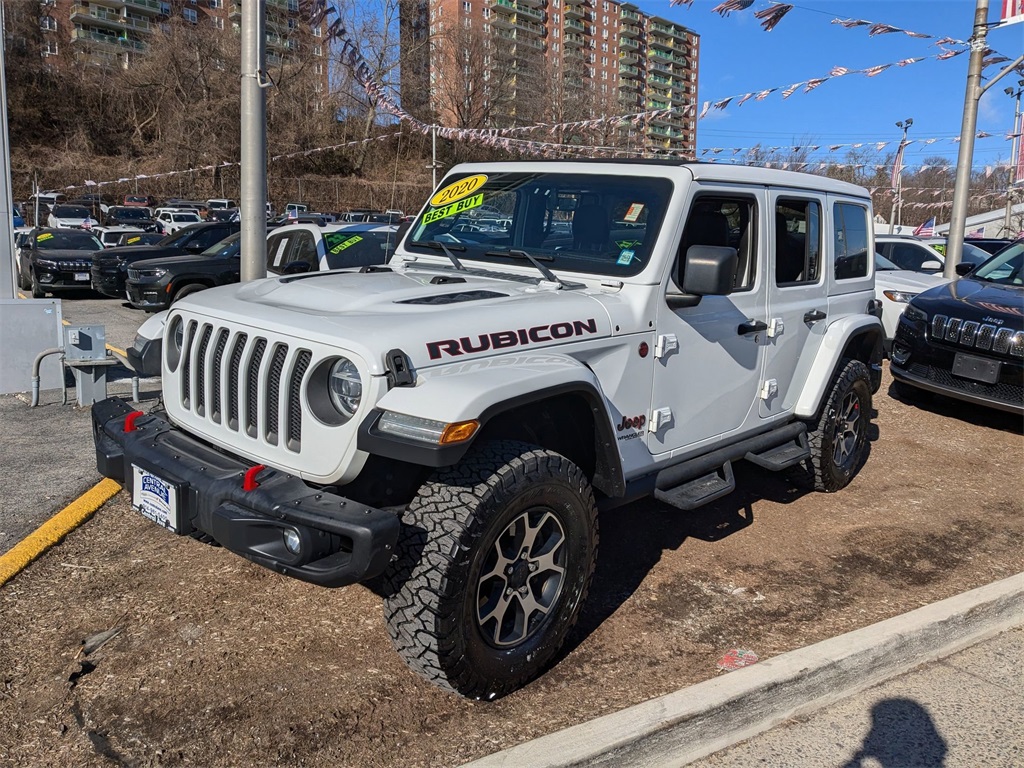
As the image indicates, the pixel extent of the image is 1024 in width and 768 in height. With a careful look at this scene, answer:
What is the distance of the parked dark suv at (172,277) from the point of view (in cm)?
1225

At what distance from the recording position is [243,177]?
8.60 meters

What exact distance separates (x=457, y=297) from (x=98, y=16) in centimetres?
7585

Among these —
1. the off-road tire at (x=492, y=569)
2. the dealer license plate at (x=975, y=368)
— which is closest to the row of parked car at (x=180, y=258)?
the dealer license plate at (x=975, y=368)

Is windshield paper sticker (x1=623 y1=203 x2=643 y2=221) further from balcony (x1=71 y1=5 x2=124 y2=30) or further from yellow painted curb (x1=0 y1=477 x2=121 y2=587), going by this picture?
balcony (x1=71 y1=5 x2=124 y2=30)

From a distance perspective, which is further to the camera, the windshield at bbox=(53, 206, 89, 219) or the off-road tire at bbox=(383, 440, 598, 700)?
the windshield at bbox=(53, 206, 89, 219)

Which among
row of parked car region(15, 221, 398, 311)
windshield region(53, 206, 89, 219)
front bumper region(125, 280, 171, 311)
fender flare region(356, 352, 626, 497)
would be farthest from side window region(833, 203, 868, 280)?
windshield region(53, 206, 89, 219)

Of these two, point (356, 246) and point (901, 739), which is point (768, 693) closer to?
point (901, 739)

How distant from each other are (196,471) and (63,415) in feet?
14.1

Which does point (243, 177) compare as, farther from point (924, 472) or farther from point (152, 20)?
point (152, 20)

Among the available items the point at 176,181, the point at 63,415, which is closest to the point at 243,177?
the point at 63,415

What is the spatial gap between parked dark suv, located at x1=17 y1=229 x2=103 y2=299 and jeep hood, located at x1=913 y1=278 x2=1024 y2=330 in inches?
562

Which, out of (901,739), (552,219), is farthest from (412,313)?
(901,739)

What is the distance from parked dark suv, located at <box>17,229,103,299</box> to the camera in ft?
51.9

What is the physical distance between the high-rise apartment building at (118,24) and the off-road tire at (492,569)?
5197 centimetres
